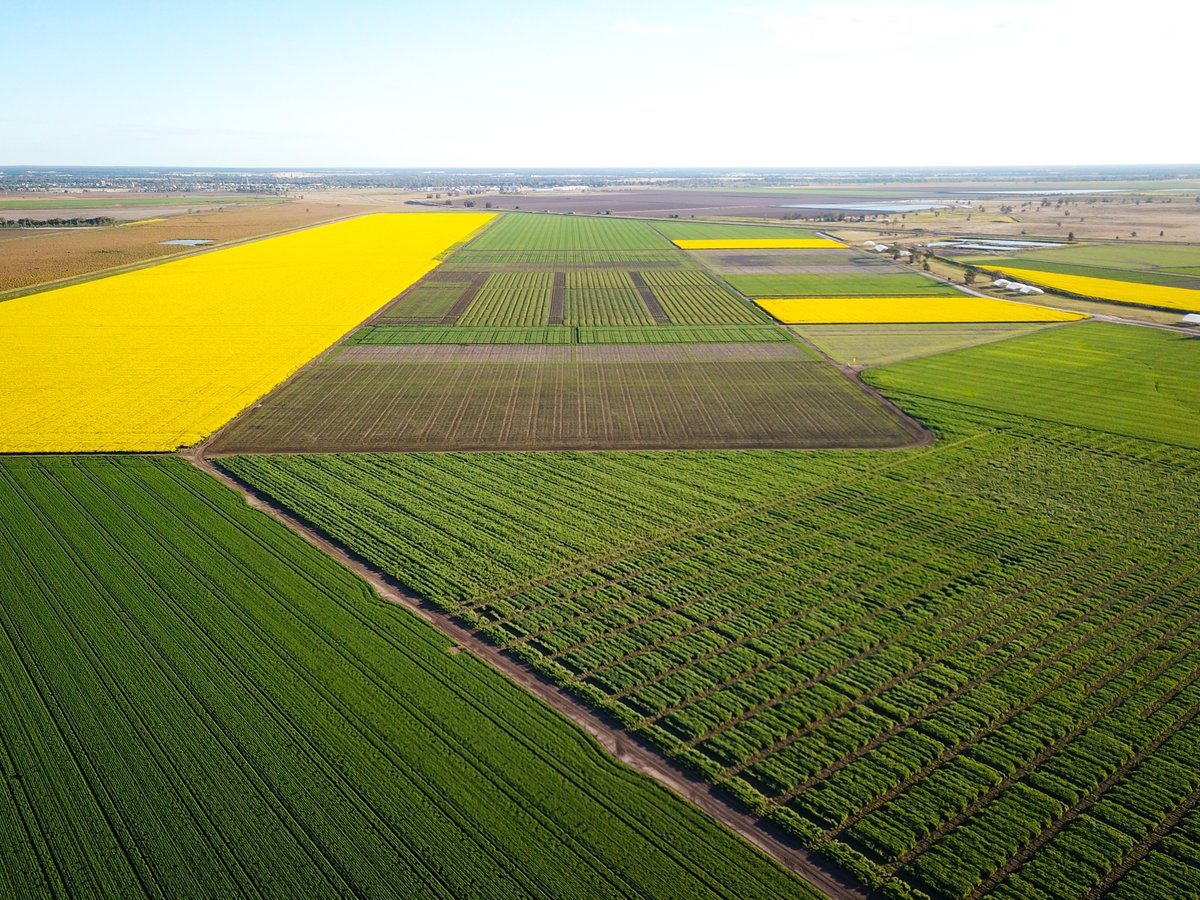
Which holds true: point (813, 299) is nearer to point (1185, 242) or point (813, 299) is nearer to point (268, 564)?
point (268, 564)

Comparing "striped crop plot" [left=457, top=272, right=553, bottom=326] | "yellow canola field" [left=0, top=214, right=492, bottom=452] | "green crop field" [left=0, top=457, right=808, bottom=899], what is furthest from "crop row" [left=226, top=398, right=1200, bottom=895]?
"striped crop plot" [left=457, top=272, right=553, bottom=326]

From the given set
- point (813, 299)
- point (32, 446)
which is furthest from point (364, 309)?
point (813, 299)

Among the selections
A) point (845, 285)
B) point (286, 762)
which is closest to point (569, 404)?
point (286, 762)

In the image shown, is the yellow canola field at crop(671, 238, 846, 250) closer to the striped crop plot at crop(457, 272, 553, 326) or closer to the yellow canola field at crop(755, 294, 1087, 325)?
the striped crop plot at crop(457, 272, 553, 326)

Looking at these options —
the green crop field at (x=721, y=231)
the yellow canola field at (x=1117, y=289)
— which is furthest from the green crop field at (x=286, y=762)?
the green crop field at (x=721, y=231)

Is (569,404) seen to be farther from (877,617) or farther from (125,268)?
(125,268)

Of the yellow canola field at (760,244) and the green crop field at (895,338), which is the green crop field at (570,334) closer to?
the green crop field at (895,338)
